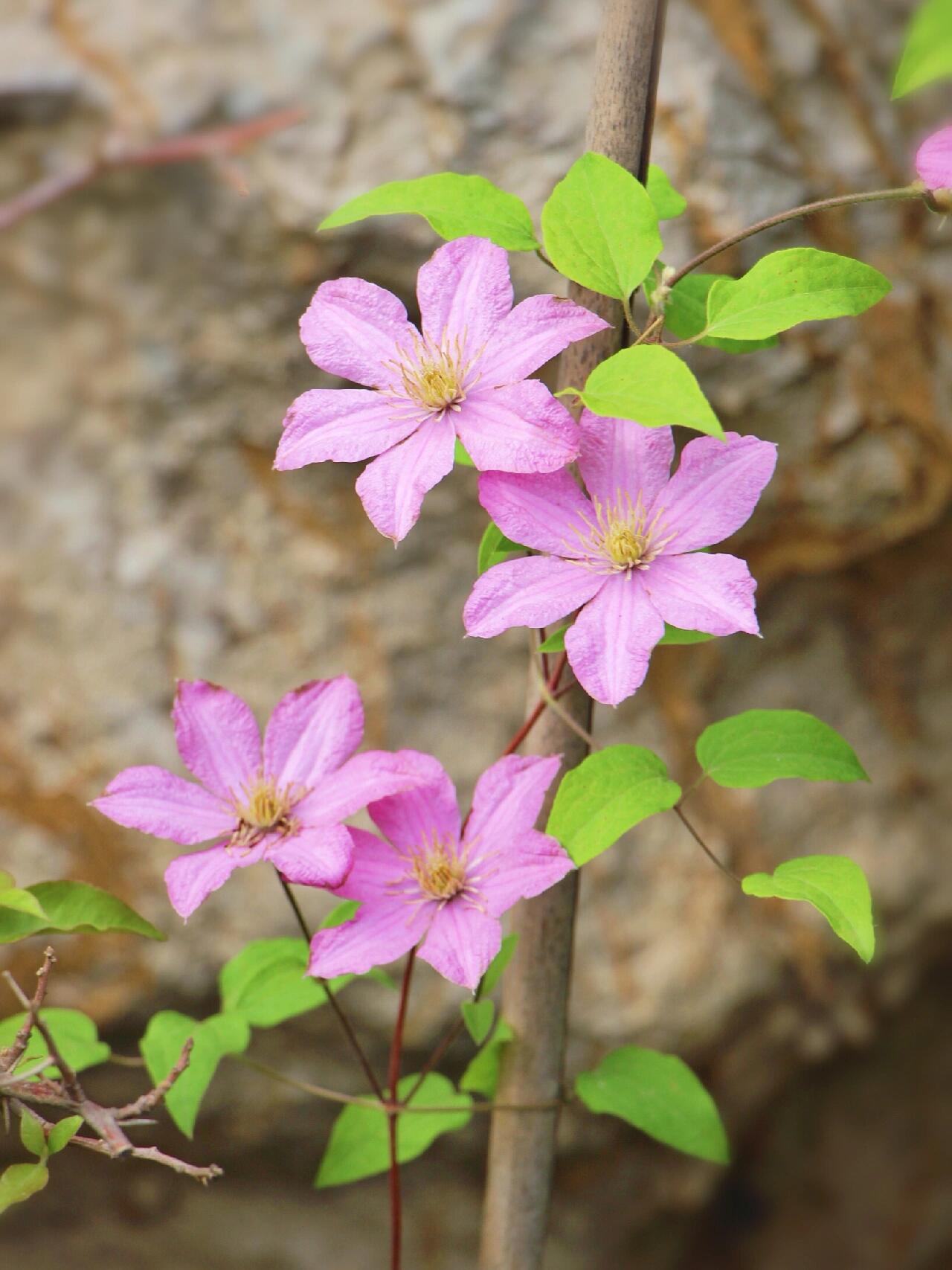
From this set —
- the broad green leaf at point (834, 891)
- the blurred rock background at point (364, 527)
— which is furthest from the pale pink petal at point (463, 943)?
the blurred rock background at point (364, 527)

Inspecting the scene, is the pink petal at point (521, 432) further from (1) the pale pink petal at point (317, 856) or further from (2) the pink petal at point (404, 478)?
(1) the pale pink petal at point (317, 856)

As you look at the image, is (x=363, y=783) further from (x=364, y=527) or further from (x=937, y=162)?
(x=364, y=527)

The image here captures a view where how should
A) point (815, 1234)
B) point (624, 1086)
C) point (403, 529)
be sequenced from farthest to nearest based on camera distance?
point (815, 1234), point (624, 1086), point (403, 529)

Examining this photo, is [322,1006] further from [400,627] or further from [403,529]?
[403,529]

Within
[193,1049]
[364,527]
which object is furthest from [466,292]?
[364,527]

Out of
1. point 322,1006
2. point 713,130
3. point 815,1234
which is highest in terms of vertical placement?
point 713,130

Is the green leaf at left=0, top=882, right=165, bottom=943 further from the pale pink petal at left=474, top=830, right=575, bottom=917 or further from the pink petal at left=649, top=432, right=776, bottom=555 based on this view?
the pink petal at left=649, top=432, right=776, bottom=555

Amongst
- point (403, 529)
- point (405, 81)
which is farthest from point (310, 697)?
A: point (405, 81)
